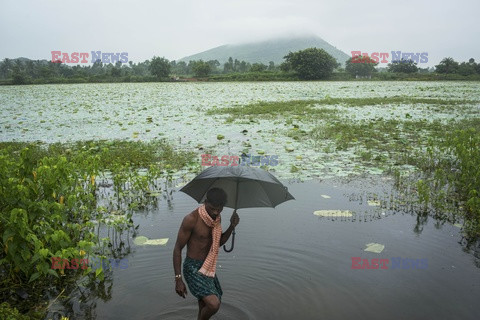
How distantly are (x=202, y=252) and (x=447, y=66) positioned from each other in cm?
7372

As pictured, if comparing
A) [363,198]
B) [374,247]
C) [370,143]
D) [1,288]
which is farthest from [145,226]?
[370,143]

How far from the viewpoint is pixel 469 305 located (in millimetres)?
3547

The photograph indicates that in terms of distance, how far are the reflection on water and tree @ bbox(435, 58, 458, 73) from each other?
69664mm

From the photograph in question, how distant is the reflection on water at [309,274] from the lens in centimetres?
355

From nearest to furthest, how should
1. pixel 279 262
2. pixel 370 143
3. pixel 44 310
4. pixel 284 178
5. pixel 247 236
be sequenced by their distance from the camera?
pixel 44 310 < pixel 279 262 < pixel 247 236 < pixel 284 178 < pixel 370 143

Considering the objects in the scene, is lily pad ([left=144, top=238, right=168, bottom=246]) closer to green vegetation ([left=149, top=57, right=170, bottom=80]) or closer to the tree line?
the tree line

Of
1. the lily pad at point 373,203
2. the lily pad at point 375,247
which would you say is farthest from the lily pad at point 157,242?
the lily pad at point 373,203

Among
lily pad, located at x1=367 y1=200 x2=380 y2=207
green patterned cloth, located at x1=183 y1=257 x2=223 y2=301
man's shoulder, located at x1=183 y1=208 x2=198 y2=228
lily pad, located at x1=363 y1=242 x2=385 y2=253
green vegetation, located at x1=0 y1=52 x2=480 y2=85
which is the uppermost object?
green vegetation, located at x1=0 y1=52 x2=480 y2=85

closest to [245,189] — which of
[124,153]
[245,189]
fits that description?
[245,189]

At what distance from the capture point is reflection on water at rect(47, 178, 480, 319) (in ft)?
11.7

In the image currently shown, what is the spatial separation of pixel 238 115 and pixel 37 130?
301 inches

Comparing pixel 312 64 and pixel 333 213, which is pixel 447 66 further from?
pixel 333 213

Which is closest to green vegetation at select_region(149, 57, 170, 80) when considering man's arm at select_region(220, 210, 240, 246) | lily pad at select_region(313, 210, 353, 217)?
lily pad at select_region(313, 210, 353, 217)

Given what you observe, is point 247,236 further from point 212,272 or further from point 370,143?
point 370,143
